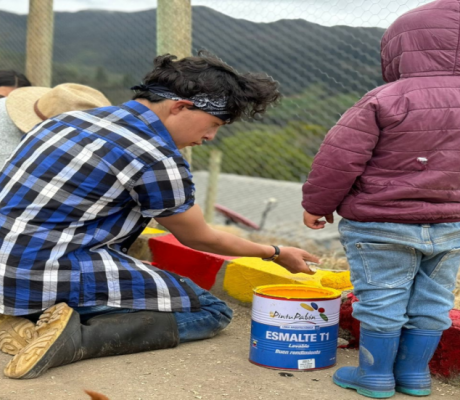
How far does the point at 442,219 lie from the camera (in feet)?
8.07

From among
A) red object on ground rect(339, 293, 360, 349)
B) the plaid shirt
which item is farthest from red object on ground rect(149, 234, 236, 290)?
the plaid shirt

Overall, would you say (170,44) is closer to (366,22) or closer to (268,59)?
(268,59)

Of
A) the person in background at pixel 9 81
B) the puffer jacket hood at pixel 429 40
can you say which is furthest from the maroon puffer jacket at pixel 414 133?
the person in background at pixel 9 81

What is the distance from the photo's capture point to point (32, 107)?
4.01 metres

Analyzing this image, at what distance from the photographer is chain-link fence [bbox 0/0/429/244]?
13.6 feet

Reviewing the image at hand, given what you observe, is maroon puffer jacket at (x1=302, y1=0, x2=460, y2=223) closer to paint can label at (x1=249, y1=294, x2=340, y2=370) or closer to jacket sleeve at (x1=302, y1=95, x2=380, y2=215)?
jacket sleeve at (x1=302, y1=95, x2=380, y2=215)

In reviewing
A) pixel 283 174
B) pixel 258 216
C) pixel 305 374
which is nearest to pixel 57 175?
pixel 305 374

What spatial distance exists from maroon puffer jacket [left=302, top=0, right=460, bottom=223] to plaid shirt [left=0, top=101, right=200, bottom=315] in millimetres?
714

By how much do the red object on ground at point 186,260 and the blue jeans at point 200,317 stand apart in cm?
51

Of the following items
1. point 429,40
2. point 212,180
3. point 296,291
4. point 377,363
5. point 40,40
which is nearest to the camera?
point 429,40

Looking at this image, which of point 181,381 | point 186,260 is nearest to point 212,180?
point 186,260

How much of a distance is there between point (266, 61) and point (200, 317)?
8.34 feet

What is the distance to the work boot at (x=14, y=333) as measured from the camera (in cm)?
287

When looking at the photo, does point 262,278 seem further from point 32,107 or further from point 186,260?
point 32,107
